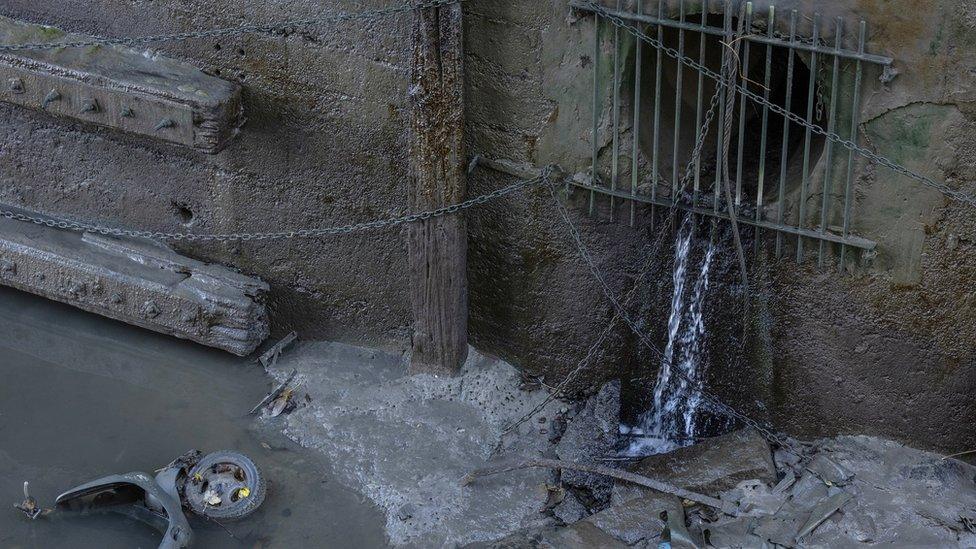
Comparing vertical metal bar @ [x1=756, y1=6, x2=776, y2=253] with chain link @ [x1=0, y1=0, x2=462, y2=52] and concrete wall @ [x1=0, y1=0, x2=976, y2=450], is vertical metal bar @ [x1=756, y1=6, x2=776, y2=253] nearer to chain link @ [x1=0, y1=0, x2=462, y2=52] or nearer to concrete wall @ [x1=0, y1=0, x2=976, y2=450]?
concrete wall @ [x1=0, y1=0, x2=976, y2=450]

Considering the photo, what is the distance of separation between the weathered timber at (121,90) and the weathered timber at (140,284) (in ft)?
2.43

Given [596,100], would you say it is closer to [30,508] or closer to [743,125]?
[743,125]

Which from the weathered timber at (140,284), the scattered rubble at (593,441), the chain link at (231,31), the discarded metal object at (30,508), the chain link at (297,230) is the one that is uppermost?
the chain link at (231,31)

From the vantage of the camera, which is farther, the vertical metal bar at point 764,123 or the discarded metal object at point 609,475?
the discarded metal object at point 609,475

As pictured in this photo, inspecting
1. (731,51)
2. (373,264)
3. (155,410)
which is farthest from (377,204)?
(731,51)

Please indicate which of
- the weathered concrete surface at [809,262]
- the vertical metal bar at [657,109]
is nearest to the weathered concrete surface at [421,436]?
the weathered concrete surface at [809,262]

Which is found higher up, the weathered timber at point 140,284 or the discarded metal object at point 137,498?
the weathered timber at point 140,284

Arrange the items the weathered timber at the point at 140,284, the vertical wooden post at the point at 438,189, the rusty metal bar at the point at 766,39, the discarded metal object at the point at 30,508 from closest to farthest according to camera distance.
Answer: the rusty metal bar at the point at 766,39
the discarded metal object at the point at 30,508
the vertical wooden post at the point at 438,189
the weathered timber at the point at 140,284

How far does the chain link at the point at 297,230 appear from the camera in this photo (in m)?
6.32

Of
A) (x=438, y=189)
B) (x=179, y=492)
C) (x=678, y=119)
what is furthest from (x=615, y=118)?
(x=179, y=492)

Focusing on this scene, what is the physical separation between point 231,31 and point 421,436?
2247mm

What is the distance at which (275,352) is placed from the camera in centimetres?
698

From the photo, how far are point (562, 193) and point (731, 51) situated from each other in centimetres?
119

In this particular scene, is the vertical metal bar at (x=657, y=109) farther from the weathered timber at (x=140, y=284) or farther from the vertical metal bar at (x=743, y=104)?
the weathered timber at (x=140, y=284)
